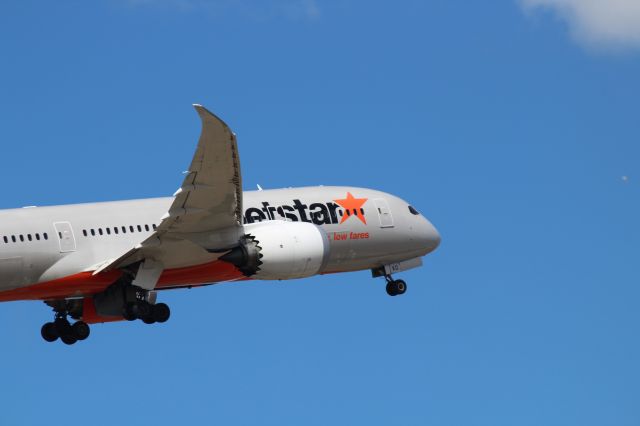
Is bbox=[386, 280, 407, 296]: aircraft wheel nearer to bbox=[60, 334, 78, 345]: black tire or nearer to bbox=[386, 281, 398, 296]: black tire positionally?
bbox=[386, 281, 398, 296]: black tire

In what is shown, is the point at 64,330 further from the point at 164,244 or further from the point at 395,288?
the point at 395,288

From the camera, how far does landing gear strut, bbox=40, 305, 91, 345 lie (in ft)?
181

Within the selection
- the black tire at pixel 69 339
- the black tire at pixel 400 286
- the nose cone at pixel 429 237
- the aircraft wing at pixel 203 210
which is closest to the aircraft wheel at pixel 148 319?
the aircraft wing at pixel 203 210

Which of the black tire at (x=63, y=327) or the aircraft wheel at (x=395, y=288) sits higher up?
the aircraft wheel at (x=395, y=288)

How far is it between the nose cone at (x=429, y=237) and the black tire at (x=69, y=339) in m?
12.5

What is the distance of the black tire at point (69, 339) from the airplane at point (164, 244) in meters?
0.03

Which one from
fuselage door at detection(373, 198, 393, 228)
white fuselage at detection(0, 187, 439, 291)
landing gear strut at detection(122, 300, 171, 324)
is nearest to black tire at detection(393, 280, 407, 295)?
white fuselage at detection(0, 187, 439, 291)

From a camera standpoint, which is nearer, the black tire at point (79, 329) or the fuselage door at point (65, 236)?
the fuselage door at point (65, 236)

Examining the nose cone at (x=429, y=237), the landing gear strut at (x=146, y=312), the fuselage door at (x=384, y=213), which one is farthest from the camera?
the nose cone at (x=429, y=237)

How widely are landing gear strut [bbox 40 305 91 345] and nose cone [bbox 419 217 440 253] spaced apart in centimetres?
1210

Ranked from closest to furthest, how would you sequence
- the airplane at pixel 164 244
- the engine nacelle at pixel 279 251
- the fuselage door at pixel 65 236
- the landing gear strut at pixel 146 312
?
the airplane at pixel 164 244, the engine nacelle at pixel 279 251, the fuselage door at pixel 65 236, the landing gear strut at pixel 146 312

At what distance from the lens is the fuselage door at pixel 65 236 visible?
2023 inches

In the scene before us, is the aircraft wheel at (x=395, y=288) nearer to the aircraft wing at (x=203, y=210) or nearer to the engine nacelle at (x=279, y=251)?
the engine nacelle at (x=279, y=251)

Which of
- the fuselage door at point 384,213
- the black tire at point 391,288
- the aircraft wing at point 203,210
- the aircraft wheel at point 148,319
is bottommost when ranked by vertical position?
the aircraft wheel at point 148,319
